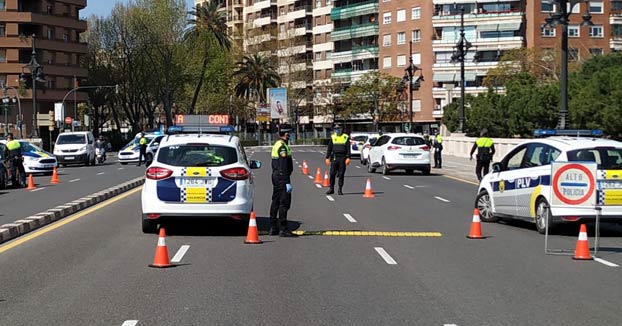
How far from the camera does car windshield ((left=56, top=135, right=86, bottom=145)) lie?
46.4 metres

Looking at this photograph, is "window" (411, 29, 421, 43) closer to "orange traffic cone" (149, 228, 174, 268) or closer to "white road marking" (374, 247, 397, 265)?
"white road marking" (374, 247, 397, 265)

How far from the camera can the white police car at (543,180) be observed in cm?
1416

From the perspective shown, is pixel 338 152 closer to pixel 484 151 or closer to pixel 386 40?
pixel 484 151

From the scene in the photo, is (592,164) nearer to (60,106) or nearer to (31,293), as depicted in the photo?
(31,293)

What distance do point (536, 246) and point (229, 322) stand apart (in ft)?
23.1

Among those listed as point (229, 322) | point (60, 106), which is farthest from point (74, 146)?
point (229, 322)

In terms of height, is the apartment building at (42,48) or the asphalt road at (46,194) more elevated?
the apartment building at (42,48)

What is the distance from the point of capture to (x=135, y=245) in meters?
13.4

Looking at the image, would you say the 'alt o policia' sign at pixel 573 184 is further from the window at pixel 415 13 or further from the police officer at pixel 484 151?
the window at pixel 415 13

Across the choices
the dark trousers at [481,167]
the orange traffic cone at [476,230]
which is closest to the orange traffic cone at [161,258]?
the orange traffic cone at [476,230]

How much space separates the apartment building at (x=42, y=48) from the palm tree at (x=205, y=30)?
13.3m

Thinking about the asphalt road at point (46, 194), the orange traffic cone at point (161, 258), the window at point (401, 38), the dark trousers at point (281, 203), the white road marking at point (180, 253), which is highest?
the window at point (401, 38)

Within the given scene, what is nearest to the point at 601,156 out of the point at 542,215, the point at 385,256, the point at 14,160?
the point at 542,215

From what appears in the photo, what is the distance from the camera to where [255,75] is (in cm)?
9600
